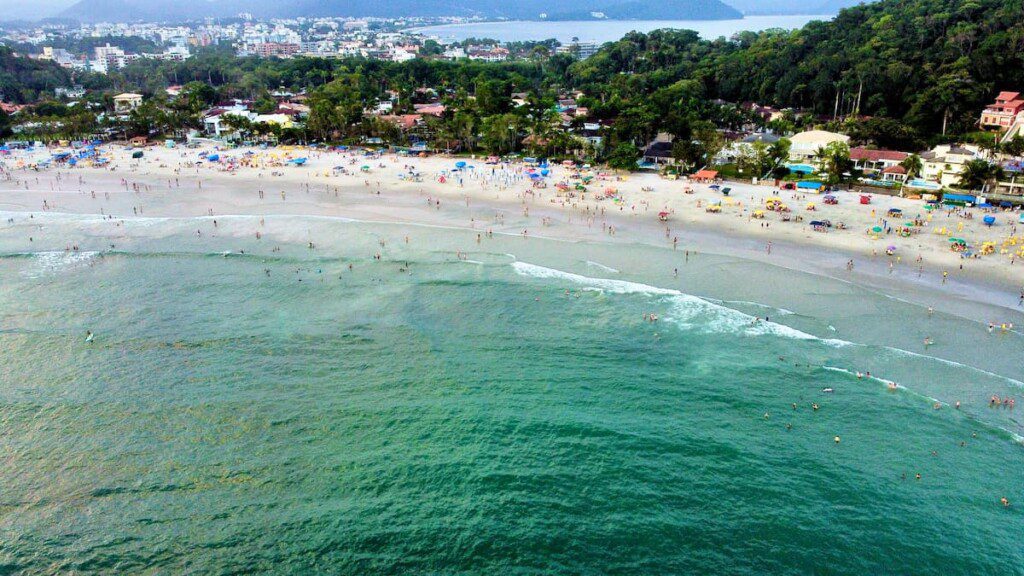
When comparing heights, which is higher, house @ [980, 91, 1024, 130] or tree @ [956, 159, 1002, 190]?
house @ [980, 91, 1024, 130]

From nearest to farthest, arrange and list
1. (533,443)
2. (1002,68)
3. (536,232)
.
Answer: (533,443) < (536,232) < (1002,68)

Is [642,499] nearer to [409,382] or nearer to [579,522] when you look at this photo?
[579,522]

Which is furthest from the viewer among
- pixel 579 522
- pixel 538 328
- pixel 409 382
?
pixel 538 328

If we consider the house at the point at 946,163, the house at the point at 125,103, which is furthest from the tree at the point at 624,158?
the house at the point at 125,103

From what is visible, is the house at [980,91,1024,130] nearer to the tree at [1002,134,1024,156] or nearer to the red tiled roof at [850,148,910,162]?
the tree at [1002,134,1024,156]

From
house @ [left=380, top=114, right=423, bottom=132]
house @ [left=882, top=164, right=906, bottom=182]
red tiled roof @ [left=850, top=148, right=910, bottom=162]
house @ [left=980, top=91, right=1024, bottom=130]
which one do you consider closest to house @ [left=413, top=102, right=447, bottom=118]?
house @ [left=380, top=114, right=423, bottom=132]

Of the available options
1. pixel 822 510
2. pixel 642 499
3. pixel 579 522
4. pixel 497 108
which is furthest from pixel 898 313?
pixel 497 108
